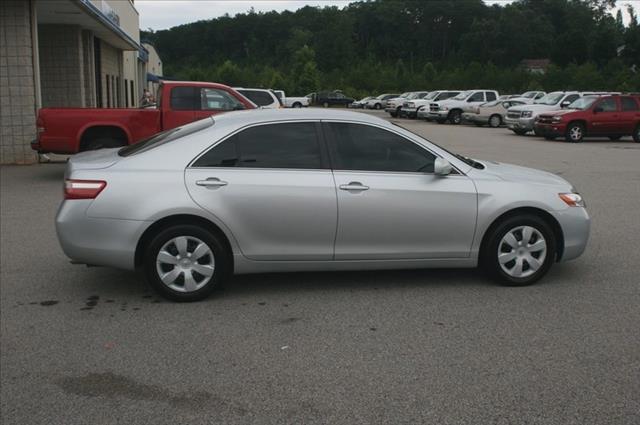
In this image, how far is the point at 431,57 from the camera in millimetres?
145500

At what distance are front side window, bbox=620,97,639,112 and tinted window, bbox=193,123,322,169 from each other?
23.1 metres

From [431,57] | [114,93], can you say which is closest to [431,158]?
[114,93]

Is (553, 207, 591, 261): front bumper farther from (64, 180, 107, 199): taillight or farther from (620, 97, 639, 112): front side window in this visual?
(620, 97, 639, 112): front side window

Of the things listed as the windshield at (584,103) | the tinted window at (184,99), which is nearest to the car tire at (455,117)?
the windshield at (584,103)

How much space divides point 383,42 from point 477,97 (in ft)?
368

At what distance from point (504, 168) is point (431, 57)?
143592 millimetres

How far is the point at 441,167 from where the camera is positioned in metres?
6.15

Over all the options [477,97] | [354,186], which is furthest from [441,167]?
[477,97]

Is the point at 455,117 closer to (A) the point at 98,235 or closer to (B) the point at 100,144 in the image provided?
(B) the point at 100,144

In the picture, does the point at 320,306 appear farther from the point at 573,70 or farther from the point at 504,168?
the point at 573,70

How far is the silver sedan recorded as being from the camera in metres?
5.84

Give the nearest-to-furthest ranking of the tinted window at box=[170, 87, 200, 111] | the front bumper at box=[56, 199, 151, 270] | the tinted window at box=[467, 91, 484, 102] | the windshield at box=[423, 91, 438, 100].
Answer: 1. the front bumper at box=[56, 199, 151, 270]
2. the tinted window at box=[170, 87, 200, 111]
3. the tinted window at box=[467, 91, 484, 102]
4. the windshield at box=[423, 91, 438, 100]

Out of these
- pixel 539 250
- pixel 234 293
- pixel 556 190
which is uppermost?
pixel 556 190

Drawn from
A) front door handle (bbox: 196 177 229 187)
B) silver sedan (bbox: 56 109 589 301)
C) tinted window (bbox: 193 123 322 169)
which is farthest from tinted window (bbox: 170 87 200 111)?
front door handle (bbox: 196 177 229 187)
